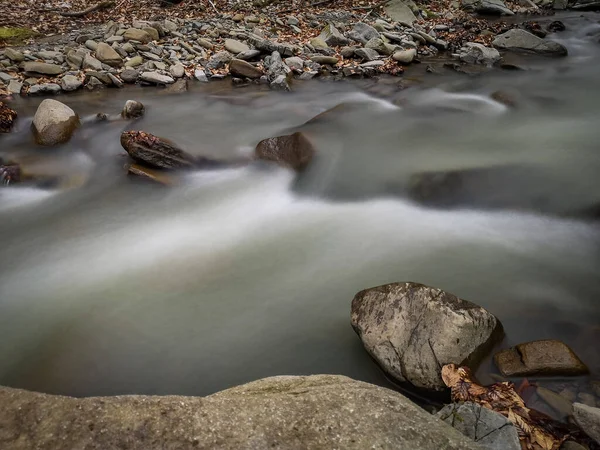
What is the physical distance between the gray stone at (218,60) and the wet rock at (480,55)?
6.32 meters

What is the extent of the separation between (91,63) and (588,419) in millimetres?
11170

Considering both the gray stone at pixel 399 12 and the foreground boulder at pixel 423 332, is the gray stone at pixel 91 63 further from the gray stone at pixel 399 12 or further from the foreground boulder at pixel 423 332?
the gray stone at pixel 399 12

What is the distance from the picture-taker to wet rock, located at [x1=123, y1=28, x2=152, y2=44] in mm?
11086

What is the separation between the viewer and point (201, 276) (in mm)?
4469

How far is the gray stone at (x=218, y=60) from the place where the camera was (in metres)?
10.4

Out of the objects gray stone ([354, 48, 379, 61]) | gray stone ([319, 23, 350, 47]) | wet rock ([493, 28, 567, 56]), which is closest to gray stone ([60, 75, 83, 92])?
gray stone ([319, 23, 350, 47])

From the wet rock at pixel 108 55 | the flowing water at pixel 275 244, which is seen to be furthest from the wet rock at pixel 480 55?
the wet rock at pixel 108 55

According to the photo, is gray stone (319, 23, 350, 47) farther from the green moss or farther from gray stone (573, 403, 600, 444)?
gray stone (573, 403, 600, 444)

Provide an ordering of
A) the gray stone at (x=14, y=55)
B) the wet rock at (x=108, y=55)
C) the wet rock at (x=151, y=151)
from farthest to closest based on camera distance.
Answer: the wet rock at (x=108, y=55)
the gray stone at (x=14, y=55)
the wet rock at (x=151, y=151)

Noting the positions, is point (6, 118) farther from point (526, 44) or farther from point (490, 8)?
point (490, 8)

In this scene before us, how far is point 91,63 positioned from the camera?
9.91 meters

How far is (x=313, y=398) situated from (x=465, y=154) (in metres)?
5.30

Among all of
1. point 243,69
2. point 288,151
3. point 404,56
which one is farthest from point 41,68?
point 404,56

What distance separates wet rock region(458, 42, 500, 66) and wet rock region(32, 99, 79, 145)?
9.70 m
